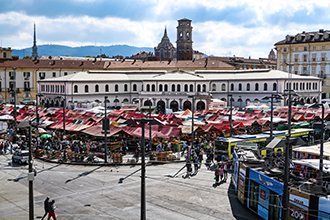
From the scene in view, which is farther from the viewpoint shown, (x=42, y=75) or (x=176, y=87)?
(x=42, y=75)

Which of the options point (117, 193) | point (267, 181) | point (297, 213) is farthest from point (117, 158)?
point (297, 213)

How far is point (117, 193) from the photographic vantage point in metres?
23.7

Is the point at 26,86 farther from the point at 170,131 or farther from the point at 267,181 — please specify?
the point at 267,181

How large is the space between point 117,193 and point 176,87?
231ft

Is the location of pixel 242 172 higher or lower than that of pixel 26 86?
lower

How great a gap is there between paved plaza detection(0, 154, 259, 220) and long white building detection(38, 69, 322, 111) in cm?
5646

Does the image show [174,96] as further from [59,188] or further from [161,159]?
[59,188]

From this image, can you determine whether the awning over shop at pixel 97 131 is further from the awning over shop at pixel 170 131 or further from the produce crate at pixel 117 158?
the produce crate at pixel 117 158

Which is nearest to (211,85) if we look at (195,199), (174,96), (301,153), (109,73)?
(174,96)

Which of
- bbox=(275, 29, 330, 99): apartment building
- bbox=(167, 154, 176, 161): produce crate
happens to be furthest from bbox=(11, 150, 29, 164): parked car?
bbox=(275, 29, 330, 99): apartment building

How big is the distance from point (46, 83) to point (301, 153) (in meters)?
79.1

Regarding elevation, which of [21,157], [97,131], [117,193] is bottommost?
[117,193]

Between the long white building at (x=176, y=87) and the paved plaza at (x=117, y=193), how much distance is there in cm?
5646

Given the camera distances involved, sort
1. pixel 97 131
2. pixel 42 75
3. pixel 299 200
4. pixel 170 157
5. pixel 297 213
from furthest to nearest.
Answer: pixel 42 75 → pixel 97 131 → pixel 170 157 → pixel 297 213 → pixel 299 200
